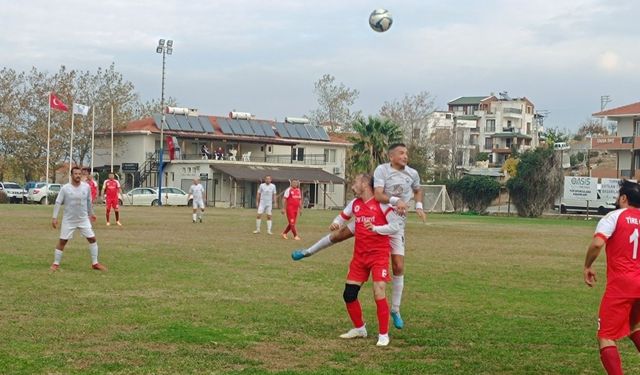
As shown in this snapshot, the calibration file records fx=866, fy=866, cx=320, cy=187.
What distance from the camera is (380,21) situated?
28.3m

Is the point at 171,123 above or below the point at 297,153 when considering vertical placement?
above

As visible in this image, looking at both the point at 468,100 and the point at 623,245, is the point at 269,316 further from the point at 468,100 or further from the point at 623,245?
the point at 468,100

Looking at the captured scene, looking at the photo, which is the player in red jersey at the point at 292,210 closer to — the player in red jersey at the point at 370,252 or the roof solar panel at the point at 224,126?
the player in red jersey at the point at 370,252

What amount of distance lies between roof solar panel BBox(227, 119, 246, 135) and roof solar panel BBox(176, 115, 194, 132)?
193 inches

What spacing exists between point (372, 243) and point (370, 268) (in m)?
0.30

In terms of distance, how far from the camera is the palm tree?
223 ft

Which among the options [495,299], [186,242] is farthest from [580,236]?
[495,299]

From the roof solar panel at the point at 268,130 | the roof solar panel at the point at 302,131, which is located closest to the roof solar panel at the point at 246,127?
the roof solar panel at the point at 268,130

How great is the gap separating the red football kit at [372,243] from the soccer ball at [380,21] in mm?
18952

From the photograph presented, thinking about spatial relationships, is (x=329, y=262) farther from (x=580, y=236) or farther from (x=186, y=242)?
(x=580, y=236)

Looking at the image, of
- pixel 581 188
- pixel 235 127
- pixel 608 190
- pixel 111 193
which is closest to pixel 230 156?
pixel 235 127

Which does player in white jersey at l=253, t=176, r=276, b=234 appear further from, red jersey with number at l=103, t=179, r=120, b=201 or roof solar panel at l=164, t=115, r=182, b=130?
roof solar panel at l=164, t=115, r=182, b=130

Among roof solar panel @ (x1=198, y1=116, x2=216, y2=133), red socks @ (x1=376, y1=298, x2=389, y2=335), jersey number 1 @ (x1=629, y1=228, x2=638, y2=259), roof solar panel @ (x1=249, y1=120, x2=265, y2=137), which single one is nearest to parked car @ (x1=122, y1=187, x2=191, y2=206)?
roof solar panel @ (x1=198, y1=116, x2=216, y2=133)

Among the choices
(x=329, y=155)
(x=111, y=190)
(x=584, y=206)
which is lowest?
(x=584, y=206)
